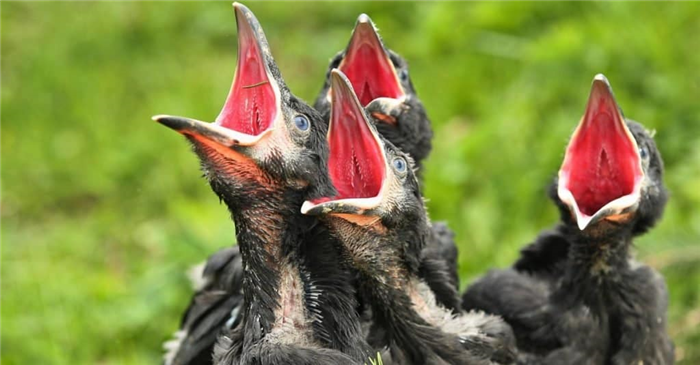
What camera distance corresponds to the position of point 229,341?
354cm

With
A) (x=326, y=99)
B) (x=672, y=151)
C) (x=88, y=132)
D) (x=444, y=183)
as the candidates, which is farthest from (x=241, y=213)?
(x=88, y=132)

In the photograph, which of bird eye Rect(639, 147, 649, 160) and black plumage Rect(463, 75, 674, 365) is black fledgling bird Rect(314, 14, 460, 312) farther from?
bird eye Rect(639, 147, 649, 160)

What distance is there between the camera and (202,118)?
7148 millimetres

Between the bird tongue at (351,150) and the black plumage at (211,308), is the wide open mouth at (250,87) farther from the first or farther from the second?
the black plumage at (211,308)

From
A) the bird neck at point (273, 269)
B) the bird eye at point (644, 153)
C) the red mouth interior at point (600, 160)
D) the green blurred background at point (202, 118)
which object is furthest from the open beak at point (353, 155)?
the green blurred background at point (202, 118)

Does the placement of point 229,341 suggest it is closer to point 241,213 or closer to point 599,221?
point 241,213

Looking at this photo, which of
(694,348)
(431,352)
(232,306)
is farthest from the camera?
(694,348)

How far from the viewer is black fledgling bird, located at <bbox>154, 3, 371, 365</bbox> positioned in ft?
10.4

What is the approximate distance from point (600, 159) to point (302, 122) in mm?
1138

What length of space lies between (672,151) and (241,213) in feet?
10.9

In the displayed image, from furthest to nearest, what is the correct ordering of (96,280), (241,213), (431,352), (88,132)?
(88,132)
(96,280)
(431,352)
(241,213)

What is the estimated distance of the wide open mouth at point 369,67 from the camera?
405 cm

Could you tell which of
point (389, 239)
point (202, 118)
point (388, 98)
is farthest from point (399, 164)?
point (202, 118)

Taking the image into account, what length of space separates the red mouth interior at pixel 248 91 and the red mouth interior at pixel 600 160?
115 cm
